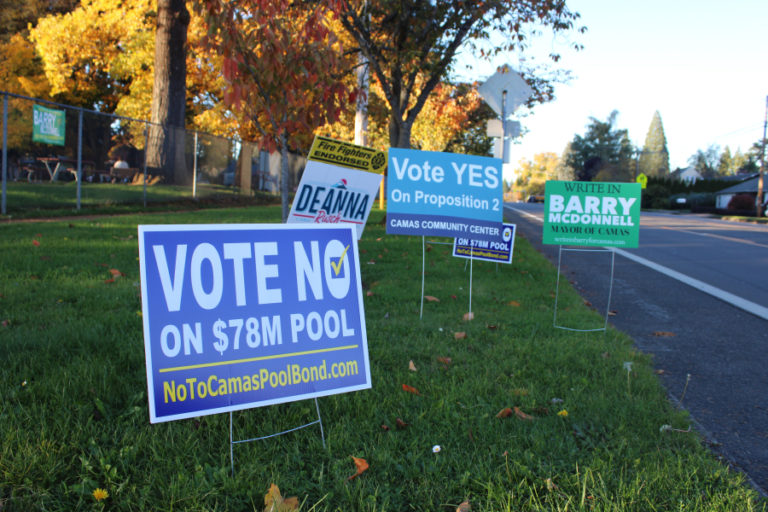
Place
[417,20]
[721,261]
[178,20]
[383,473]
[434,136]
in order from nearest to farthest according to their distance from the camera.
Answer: [383,473] < [721,261] < [417,20] < [178,20] < [434,136]

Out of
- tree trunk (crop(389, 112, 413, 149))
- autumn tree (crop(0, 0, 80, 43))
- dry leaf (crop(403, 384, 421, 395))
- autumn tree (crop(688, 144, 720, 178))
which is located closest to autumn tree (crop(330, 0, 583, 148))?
tree trunk (crop(389, 112, 413, 149))

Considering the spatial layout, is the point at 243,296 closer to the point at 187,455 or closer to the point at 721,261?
the point at 187,455

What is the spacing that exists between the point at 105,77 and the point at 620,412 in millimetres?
35295

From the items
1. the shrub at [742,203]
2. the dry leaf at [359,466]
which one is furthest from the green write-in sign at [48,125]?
the shrub at [742,203]

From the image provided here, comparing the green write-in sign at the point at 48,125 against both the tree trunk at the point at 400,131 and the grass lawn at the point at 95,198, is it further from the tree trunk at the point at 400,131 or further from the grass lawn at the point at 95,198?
the tree trunk at the point at 400,131

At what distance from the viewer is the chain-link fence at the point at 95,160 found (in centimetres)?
1193

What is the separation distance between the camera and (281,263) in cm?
304

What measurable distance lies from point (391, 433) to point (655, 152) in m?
117

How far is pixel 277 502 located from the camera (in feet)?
8.19

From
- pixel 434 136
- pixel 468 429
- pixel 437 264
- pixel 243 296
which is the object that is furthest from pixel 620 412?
pixel 434 136

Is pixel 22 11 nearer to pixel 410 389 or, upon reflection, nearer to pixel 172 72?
pixel 172 72

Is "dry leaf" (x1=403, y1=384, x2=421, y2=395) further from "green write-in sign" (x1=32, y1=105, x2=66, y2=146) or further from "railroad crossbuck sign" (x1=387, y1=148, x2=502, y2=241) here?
"green write-in sign" (x1=32, y1=105, x2=66, y2=146)

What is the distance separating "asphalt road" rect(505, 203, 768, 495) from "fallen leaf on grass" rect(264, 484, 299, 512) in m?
2.17

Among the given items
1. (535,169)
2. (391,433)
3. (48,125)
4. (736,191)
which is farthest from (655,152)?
(391,433)
